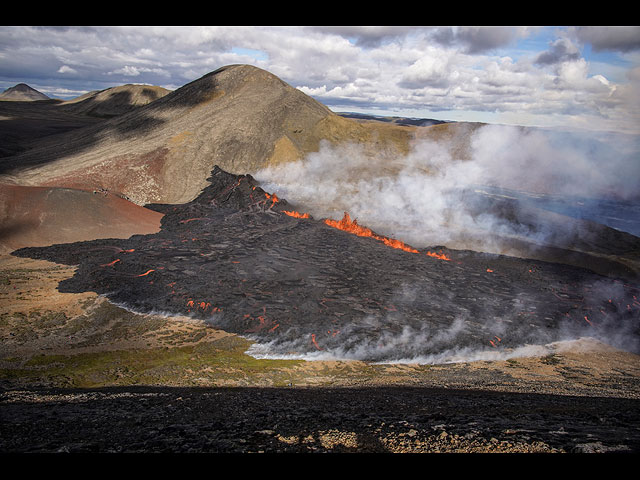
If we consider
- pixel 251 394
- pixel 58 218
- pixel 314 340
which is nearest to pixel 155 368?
pixel 251 394

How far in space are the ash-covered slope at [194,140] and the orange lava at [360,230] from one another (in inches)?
444

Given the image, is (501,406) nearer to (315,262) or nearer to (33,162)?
(315,262)

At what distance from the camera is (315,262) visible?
1638cm

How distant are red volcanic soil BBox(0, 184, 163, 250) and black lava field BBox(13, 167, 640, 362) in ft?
3.92

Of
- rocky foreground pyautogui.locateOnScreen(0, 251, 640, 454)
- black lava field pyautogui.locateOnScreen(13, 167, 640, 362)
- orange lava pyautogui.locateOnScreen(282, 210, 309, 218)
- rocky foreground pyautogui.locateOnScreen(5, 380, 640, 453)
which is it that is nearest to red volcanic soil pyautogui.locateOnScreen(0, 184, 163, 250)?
black lava field pyautogui.locateOnScreen(13, 167, 640, 362)

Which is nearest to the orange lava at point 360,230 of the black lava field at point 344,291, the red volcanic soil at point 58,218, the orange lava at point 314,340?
the black lava field at point 344,291

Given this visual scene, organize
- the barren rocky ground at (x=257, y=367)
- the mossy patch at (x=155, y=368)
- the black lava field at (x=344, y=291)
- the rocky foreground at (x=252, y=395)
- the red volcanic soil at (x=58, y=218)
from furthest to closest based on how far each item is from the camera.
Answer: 1. the red volcanic soil at (x=58, y=218)
2. the black lava field at (x=344, y=291)
3. the mossy patch at (x=155, y=368)
4. the barren rocky ground at (x=257, y=367)
5. the rocky foreground at (x=252, y=395)

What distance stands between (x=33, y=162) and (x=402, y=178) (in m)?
29.6

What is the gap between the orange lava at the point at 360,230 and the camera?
2011cm

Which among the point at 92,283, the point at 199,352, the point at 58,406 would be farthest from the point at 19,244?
the point at 58,406

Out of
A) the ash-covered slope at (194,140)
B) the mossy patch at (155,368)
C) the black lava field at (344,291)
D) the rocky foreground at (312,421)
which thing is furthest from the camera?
the ash-covered slope at (194,140)

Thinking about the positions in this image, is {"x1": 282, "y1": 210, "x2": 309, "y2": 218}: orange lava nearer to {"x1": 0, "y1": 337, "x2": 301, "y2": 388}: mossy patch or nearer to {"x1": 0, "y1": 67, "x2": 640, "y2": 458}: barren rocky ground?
{"x1": 0, "y1": 67, "x2": 640, "y2": 458}: barren rocky ground

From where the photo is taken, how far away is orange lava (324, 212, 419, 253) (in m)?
20.1

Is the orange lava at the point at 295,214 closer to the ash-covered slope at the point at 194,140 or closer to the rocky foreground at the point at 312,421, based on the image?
the ash-covered slope at the point at 194,140
